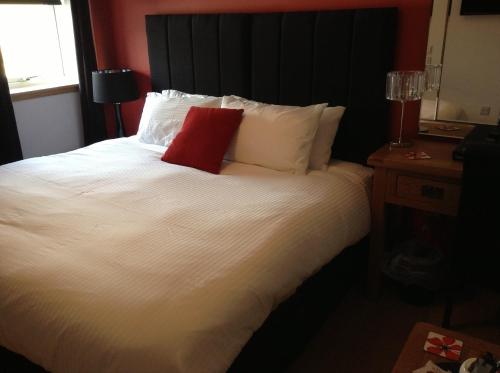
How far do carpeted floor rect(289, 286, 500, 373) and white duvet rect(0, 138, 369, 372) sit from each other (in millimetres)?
431

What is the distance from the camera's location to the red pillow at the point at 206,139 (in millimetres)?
2350

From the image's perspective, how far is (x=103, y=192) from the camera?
208 cm

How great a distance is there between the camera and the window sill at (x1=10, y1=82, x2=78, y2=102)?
10.2ft

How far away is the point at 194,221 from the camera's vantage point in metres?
1.74

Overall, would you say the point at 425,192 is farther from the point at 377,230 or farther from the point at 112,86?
the point at 112,86

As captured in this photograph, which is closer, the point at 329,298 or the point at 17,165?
the point at 329,298

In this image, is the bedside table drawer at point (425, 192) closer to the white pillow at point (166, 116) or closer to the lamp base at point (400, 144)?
the lamp base at point (400, 144)

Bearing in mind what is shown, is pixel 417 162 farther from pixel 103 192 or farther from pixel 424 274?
pixel 103 192

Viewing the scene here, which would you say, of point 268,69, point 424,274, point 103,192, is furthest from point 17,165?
point 424,274

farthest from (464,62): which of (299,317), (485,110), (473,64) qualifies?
(299,317)

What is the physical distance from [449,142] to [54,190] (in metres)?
1.95

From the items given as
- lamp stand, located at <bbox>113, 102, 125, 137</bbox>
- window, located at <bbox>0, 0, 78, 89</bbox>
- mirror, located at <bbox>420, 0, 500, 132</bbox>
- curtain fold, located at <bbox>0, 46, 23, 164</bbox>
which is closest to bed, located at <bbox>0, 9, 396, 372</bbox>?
mirror, located at <bbox>420, 0, 500, 132</bbox>

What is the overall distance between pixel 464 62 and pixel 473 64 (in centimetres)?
4

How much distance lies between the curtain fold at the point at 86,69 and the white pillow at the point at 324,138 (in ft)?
6.52
